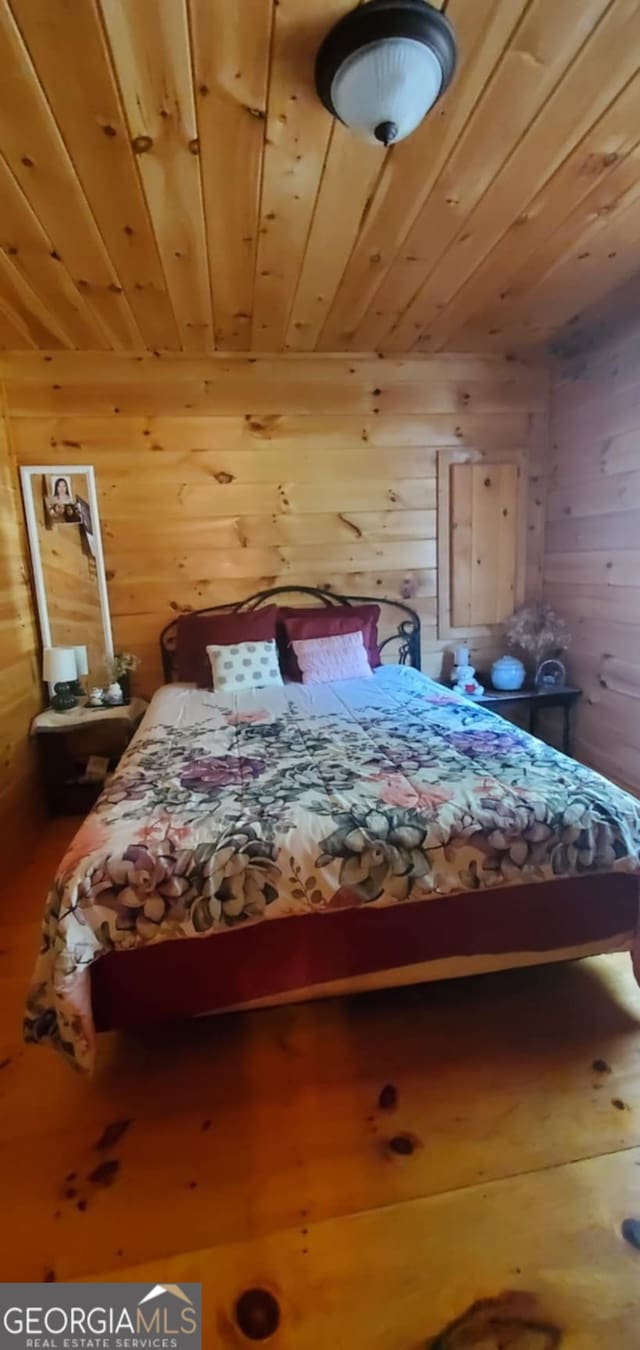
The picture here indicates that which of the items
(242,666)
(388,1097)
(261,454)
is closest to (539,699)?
(242,666)

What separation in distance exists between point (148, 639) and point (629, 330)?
2822 millimetres

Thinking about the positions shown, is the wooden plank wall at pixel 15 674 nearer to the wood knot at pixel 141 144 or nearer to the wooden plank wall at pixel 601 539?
the wood knot at pixel 141 144

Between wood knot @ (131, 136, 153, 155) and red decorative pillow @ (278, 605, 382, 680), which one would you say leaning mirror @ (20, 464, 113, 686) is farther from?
wood knot @ (131, 136, 153, 155)

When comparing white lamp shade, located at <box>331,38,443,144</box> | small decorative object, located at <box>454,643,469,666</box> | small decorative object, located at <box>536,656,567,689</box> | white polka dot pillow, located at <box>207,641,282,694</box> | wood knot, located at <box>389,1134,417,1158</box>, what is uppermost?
white lamp shade, located at <box>331,38,443,144</box>

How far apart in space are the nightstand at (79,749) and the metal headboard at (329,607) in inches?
16.0

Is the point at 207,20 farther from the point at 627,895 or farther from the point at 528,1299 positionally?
the point at 528,1299

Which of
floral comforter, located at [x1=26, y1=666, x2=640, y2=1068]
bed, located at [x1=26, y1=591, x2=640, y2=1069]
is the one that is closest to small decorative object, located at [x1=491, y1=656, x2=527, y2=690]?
floral comforter, located at [x1=26, y1=666, x2=640, y2=1068]

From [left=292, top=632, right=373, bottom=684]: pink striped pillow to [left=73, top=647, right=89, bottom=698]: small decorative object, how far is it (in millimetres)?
1140

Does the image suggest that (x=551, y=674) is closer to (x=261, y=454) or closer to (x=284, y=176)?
(x=261, y=454)

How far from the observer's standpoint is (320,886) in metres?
1.43

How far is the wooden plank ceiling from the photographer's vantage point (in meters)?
1.32

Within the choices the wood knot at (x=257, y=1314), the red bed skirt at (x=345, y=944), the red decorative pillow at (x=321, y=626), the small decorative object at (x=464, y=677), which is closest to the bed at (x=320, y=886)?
the red bed skirt at (x=345, y=944)

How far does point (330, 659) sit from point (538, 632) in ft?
4.23

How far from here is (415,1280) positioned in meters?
1.10
